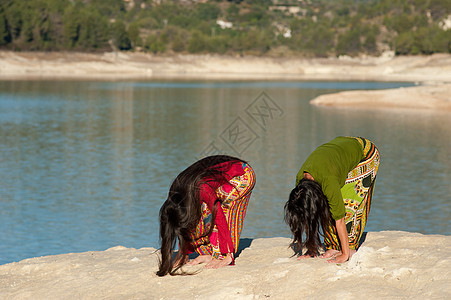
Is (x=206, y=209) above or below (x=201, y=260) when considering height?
above

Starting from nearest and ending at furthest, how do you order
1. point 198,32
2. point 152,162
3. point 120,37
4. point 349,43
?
point 152,162, point 120,37, point 349,43, point 198,32

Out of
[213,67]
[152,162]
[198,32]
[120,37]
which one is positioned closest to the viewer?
[152,162]

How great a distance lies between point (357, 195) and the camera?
546 cm

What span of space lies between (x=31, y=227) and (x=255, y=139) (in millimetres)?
11994

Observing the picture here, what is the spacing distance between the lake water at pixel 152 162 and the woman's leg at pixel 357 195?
12.3ft

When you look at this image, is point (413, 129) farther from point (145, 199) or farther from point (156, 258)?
point (156, 258)

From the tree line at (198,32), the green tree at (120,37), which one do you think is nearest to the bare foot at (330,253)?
the tree line at (198,32)

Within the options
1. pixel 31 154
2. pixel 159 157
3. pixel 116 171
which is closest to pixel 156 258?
pixel 116 171

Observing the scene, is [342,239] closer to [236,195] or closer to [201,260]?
[236,195]

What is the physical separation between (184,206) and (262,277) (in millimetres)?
827

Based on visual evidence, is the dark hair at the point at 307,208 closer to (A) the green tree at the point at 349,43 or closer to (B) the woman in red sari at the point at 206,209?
(B) the woman in red sari at the point at 206,209

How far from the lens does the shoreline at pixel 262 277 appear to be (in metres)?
4.52

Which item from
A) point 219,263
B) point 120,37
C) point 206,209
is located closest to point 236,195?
point 206,209

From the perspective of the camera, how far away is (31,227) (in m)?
9.62
